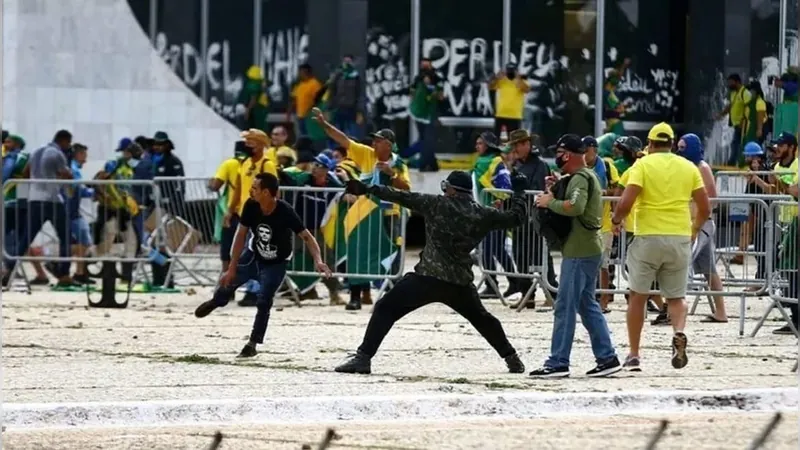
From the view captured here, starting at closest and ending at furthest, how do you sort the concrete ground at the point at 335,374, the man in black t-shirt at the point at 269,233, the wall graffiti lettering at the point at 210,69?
1. the concrete ground at the point at 335,374
2. the man in black t-shirt at the point at 269,233
3. the wall graffiti lettering at the point at 210,69

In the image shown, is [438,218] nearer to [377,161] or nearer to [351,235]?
[377,161]

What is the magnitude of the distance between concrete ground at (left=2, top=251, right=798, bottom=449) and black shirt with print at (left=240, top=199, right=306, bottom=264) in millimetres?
750

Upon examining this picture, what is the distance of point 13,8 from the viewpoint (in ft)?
92.7

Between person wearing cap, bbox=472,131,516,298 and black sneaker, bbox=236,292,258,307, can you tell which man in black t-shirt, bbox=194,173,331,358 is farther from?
black sneaker, bbox=236,292,258,307

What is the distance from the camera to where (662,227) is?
13.3 m

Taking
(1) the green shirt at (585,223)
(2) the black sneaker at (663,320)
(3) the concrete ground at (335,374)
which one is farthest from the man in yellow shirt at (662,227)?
(2) the black sneaker at (663,320)

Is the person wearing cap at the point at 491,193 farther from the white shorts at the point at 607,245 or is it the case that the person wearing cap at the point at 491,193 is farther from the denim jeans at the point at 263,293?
the denim jeans at the point at 263,293

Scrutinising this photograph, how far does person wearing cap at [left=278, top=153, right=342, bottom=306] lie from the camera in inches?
792

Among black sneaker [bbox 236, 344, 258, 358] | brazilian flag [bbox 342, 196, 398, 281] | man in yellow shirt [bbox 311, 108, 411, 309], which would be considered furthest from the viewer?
brazilian flag [bbox 342, 196, 398, 281]

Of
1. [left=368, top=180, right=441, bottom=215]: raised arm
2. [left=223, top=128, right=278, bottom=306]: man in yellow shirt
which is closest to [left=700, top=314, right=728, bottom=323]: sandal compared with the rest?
[left=223, top=128, right=278, bottom=306]: man in yellow shirt

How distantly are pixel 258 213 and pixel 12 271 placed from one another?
819cm

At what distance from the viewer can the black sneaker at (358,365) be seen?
523 inches

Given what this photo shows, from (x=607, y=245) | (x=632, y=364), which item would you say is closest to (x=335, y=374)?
(x=632, y=364)

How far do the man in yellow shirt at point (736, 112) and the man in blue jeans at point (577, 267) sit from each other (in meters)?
15.8
